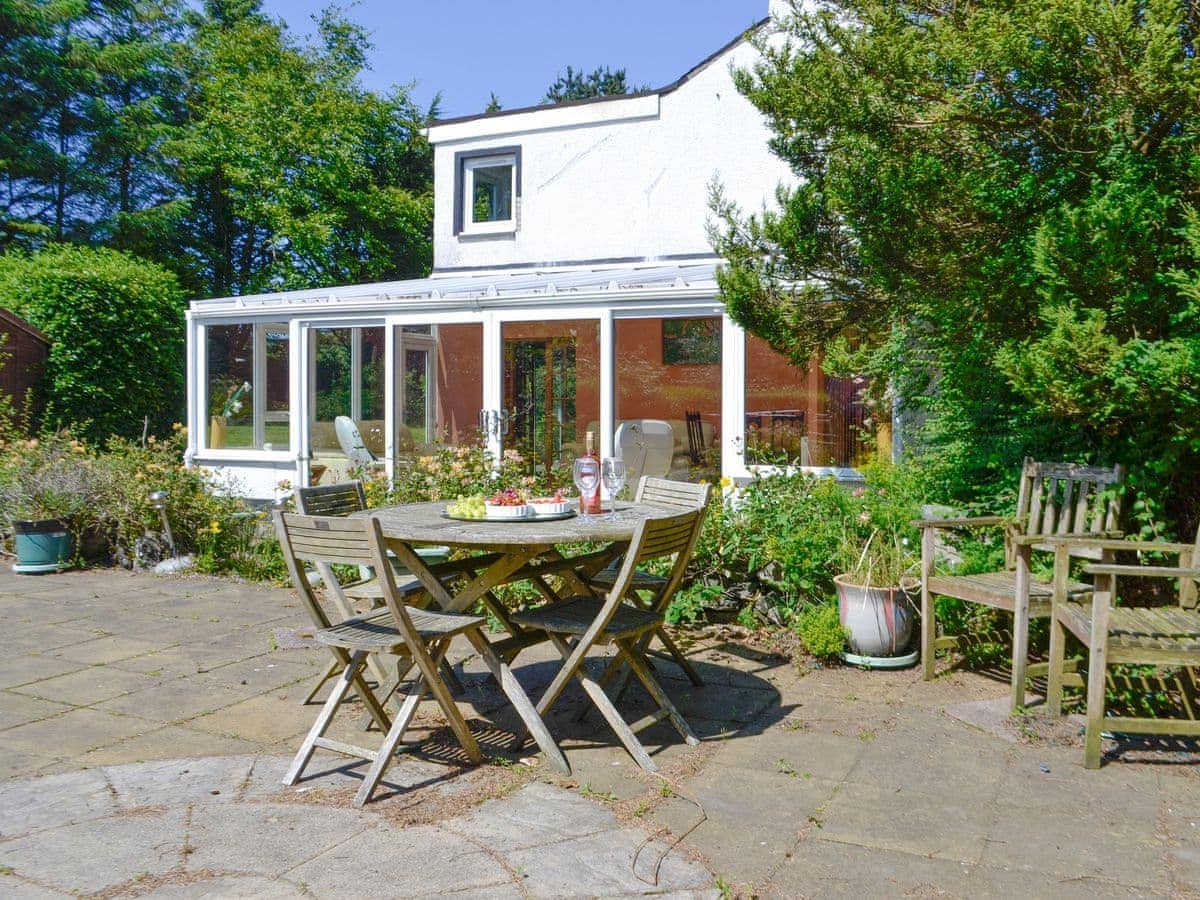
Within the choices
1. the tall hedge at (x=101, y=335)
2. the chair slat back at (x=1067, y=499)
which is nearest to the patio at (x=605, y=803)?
the chair slat back at (x=1067, y=499)

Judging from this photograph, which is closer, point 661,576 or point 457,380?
point 661,576

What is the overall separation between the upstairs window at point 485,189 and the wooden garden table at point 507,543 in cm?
947

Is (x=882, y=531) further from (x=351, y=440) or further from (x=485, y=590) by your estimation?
(x=351, y=440)

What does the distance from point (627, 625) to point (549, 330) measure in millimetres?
5762

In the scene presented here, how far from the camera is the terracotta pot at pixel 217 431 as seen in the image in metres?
10.8

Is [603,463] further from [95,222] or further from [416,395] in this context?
[95,222]

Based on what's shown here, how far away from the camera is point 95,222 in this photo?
2258 cm

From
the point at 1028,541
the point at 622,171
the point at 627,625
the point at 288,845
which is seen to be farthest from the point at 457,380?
the point at 288,845

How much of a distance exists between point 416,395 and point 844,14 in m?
5.66

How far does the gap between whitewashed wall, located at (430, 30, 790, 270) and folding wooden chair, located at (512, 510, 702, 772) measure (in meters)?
8.25

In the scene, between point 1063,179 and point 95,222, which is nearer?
point 1063,179

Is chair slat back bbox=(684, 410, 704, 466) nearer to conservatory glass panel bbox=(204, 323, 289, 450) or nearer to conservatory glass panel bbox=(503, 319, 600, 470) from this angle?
conservatory glass panel bbox=(503, 319, 600, 470)

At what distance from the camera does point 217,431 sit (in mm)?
10867

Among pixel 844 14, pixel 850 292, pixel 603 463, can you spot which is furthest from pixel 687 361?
pixel 603 463
